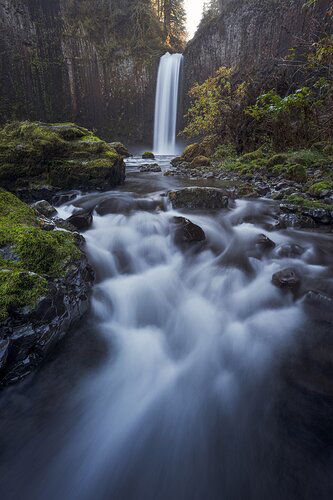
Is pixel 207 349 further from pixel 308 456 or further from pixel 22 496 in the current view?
pixel 22 496

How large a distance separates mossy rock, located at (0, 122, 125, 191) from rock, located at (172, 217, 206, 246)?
3.35m

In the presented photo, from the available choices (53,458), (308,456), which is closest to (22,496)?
(53,458)

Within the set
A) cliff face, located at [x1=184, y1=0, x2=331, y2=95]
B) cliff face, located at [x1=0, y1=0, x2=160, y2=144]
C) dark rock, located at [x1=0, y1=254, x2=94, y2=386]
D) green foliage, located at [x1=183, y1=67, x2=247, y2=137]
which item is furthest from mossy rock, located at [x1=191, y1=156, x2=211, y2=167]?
cliff face, located at [x1=0, y1=0, x2=160, y2=144]

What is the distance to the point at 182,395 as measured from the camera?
1991 mm

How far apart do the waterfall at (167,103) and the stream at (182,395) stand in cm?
1771

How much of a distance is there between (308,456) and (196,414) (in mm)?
667

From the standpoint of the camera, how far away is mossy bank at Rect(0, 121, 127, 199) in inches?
234

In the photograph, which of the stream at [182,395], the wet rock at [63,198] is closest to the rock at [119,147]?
the wet rock at [63,198]

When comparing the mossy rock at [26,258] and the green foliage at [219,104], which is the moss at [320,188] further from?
the green foliage at [219,104]

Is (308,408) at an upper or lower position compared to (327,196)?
lower

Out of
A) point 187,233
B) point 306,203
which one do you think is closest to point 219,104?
point 306,203

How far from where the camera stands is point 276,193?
19.5 feet

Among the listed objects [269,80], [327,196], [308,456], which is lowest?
[308,456]

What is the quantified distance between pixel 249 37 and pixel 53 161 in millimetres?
16114
